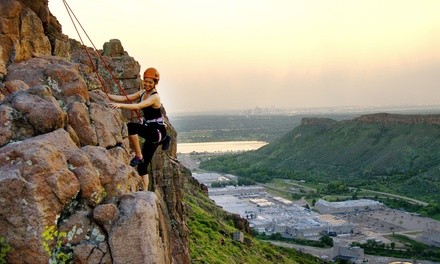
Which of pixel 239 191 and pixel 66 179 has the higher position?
pixel 66 179

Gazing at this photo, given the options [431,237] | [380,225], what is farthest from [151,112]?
[380,225]

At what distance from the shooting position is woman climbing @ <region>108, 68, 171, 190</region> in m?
10.2

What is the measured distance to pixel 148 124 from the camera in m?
10.6

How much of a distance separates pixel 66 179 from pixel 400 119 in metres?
167

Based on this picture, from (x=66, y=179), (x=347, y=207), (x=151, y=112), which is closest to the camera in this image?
(x=66, y=179)

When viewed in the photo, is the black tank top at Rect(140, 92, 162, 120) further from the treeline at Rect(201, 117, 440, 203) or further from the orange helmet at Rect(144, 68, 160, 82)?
the treeline at Rect(201, 117, 440, 203)

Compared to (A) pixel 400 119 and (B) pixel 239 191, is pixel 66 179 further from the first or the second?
(A) pixel 400 119

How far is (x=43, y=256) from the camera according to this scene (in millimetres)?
Result: 7500

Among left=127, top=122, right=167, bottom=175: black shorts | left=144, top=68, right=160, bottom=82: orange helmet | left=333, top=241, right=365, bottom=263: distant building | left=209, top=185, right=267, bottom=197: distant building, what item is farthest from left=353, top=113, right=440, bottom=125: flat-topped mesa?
left=144, top=68, right=160, bottom=82: orange helmet

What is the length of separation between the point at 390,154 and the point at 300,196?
39.3m

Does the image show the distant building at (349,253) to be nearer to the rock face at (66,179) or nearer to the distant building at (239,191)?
the rock face at (66,179)

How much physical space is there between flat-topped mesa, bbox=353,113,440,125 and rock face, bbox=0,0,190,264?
153 meters

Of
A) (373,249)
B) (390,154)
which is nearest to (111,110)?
(373,249)

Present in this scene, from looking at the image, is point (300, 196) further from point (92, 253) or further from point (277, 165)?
point (92, 253)
